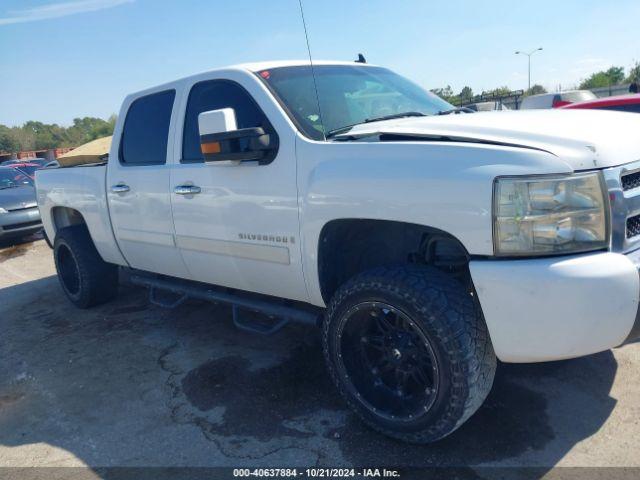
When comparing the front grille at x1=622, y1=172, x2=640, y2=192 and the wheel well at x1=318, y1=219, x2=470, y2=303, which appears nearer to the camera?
the front grille at x1=622, y1=172, x2=640, y2=192

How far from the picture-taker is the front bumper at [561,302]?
2.13 metres

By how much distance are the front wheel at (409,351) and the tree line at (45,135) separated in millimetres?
74192

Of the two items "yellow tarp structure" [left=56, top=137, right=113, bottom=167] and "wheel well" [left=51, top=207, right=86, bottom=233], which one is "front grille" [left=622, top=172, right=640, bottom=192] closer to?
"yellow tarp structure" [left=56, top=137, right=113, bottom=167]

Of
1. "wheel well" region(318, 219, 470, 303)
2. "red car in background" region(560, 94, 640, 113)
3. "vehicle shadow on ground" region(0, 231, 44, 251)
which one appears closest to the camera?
"wheel well" region(318, 219, 470, 303)

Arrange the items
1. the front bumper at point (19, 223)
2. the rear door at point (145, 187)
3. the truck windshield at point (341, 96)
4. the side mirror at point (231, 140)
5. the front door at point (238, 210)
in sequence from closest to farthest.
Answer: the side mirror at point (231, 140) < the front door at point (238, 210) < the truck windshield at point (341, 96) < the rear door at point (145, 187) < the front bumper at point (19, 223)

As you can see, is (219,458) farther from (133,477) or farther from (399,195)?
(399,195)

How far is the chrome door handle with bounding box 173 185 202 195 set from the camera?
354 centimetres

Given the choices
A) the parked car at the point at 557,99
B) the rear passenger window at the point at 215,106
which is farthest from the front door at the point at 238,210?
the parked car at the point at 557,99

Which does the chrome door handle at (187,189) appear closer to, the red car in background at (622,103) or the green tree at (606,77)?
the red car in background at (622,103)

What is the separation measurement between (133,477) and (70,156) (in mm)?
3955

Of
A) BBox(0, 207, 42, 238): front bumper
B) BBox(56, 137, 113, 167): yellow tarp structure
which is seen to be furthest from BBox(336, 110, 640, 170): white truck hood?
BBox(0, 207, 42, 238): front bumper

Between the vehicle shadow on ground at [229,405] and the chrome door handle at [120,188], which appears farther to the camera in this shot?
the chrome door handle at [120,188]

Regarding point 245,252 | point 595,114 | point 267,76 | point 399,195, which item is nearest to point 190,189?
point 245,252

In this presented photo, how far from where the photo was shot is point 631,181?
2395 mm
